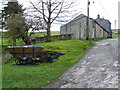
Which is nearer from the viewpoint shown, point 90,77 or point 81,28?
point 90,77

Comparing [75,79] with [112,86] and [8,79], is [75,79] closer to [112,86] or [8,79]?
[112,86]

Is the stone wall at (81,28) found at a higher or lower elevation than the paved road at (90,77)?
higher

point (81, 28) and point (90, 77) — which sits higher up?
point (81, 28)

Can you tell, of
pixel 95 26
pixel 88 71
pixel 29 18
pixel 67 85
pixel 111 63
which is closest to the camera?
pixel 67 85

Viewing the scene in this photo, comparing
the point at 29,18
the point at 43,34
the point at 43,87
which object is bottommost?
the point at 43,87

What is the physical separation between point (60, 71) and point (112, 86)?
3.03m

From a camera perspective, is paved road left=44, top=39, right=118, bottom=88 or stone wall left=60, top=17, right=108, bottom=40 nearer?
paved road left=44, top=39, right=118, bottom=88

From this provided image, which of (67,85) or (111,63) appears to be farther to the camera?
(111,63)

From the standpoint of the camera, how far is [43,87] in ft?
21.5

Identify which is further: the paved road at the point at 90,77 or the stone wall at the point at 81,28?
the stone wall at the point at 81,28

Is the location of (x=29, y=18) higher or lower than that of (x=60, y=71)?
higher

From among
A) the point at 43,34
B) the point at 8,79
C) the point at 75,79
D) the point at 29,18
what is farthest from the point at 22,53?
the point at 43,34

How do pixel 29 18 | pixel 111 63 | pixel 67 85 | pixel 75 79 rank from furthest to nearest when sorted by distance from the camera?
pixel 29 18 → pixel 111 63 → pixel 75 79 → pixel 67 85

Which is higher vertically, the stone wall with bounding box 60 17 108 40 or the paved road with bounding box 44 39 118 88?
the stone wall with bounding box 60 17 108 40
